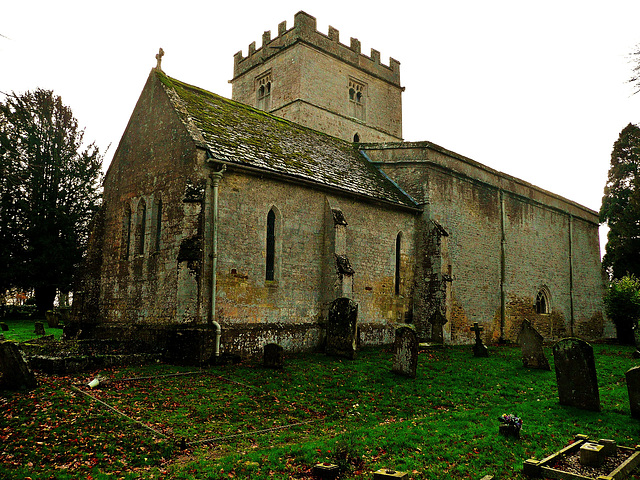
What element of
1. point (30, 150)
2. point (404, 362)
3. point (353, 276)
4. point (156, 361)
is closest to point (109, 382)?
point (156, 361)

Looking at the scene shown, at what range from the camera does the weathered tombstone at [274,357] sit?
1359cm

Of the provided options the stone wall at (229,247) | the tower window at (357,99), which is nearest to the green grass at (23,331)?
the stone wall at (229,247)

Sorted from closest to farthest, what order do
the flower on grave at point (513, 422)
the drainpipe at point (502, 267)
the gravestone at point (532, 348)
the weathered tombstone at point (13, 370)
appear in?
the flower on grave at point (513, 422) → the weathered tombstone at point (13, 370) → the gravestone at point (532, 348) → the drainpipe at point (502, 267)

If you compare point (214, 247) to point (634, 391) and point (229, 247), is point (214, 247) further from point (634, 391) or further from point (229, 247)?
point (634, 391)

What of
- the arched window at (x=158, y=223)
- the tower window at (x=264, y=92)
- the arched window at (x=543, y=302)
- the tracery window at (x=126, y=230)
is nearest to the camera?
the arched window at (x=158, y=223)

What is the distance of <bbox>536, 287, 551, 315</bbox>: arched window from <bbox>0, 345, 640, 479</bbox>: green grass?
15.3m

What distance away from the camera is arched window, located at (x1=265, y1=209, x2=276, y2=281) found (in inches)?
654

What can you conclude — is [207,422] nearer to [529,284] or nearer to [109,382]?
[109,382]

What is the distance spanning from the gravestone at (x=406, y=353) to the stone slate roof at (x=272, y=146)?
6.87 m

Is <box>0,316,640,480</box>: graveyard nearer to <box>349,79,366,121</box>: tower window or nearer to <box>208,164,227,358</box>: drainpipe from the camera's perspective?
<box>208,164,227,358</box>: drainpipe

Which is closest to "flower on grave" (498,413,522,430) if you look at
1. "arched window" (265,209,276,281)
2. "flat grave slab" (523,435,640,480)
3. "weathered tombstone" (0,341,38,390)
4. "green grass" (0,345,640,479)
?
"green grass" (0,345,640,479)

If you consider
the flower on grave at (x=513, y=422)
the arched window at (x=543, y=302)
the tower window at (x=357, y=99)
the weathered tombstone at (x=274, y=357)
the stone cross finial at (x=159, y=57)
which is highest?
the tower window at (x=357, y=99)

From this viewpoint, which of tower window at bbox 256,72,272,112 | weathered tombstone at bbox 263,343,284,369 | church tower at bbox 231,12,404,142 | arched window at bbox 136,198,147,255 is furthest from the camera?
tower window at bbox 256,72,272,112

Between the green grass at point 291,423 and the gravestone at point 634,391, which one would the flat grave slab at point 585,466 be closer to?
the green grass at point 291,423
